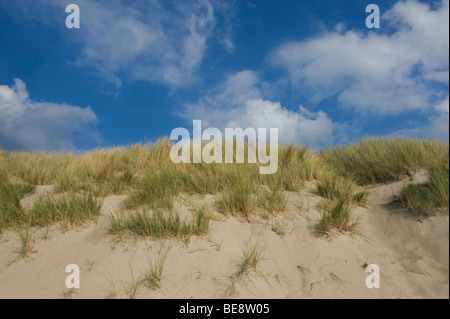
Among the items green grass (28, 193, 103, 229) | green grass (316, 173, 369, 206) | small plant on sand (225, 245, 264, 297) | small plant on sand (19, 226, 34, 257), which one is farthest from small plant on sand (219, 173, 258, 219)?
small plant on sand (19, 226, 34, 257)

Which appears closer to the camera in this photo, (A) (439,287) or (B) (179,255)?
(A) (439,287)

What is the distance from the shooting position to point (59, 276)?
165 inches

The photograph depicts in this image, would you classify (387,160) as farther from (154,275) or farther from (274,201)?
(154,275)

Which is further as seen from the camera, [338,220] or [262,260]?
[338,220]

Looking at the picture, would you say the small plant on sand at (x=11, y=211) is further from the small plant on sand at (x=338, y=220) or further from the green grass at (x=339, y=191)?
the green grass at (x=339, y=191)

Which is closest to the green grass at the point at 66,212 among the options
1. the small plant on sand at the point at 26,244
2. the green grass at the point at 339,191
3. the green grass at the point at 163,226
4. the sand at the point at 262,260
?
the sand at the point at 262,260

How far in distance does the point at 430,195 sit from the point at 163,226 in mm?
3859

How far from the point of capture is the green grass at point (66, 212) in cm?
518

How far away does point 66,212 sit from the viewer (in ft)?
17.0

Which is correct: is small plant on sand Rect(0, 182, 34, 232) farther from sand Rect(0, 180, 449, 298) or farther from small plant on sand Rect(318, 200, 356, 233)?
small plant on sand Rect(318, 200, 356, 233)

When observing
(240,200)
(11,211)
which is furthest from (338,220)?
(11,211)
